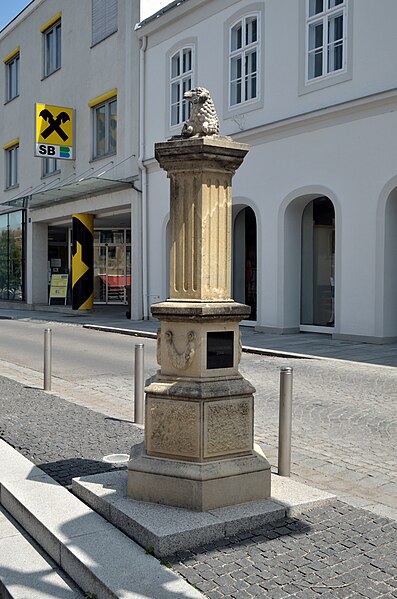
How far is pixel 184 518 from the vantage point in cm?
389

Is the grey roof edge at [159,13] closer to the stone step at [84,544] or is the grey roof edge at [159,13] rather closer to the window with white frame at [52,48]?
the window with white frame at [52,48]

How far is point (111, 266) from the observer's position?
109 ft

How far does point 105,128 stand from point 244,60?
8090mm

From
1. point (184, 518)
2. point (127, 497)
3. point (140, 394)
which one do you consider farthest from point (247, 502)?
point (140, 394)

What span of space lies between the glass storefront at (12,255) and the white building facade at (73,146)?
5 centimetres

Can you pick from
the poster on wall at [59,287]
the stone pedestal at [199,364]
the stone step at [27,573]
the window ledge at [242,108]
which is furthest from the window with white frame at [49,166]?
the stone step at [27,573]

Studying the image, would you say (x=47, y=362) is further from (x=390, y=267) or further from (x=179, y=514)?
(x=390, y=267)

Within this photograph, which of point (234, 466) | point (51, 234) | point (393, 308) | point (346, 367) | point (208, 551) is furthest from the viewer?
point (51, 234)

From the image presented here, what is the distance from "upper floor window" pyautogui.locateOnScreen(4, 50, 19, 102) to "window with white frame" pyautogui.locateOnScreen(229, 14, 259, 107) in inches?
674

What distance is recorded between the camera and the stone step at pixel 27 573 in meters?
3.42

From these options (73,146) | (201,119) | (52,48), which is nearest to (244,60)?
(73,146)

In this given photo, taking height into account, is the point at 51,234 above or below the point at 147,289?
above

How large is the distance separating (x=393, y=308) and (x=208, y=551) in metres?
11.6

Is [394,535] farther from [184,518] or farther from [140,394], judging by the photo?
[140,394]
